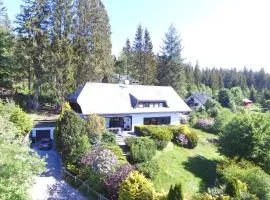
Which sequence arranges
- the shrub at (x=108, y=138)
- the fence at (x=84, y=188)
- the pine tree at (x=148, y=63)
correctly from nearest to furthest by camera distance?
1. the fence at (x=84, y=188)
2. the shrub at (x=108, y=138)
3. the pine tree at (x=148, y=63)

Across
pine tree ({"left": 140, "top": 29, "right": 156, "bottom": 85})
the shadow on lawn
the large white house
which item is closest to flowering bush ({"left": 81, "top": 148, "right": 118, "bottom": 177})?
the shadow on lawn

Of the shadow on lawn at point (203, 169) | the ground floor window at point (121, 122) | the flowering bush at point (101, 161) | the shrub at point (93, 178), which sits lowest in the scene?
the shadow on lawn at point (203, 169)

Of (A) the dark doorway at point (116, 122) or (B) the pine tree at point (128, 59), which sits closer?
(A) the dark doorway at point (116, 122)

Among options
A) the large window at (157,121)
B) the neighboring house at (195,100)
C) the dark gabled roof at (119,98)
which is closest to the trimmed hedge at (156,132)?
the dark gabled roof at (119,98)

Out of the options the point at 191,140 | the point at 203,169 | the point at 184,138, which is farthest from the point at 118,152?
the point at 191,140

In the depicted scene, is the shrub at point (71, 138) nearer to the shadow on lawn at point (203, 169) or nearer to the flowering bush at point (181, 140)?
the shadow on lawn at point (203, 169)

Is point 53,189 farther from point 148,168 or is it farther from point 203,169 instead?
point 203,169

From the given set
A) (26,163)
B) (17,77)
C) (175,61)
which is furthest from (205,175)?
(175,61)

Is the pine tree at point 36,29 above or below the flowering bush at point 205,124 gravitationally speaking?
above

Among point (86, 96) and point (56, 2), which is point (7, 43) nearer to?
point (56, 2)

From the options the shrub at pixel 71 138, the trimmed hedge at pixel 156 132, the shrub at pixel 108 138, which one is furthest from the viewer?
the trimmed hedge at pixel 156 132
